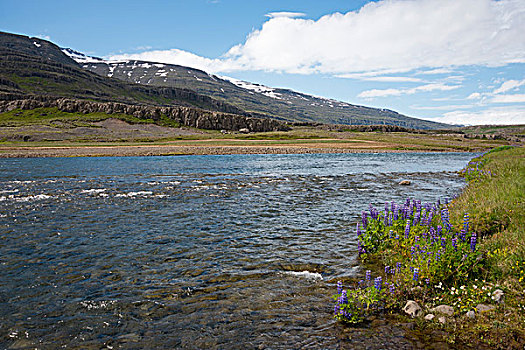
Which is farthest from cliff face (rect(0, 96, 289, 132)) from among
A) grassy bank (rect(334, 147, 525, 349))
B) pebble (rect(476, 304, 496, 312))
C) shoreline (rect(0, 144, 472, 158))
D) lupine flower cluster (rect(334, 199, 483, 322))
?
pebble (rect(476, 304, 496, 312))

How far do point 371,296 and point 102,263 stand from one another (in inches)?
349

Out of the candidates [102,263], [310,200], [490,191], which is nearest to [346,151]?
[310,200]

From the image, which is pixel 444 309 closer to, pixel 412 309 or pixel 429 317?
pixel 429 317

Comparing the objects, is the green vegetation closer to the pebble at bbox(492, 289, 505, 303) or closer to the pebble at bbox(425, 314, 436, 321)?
the pebble at bbox(425, 314, 436, 321)

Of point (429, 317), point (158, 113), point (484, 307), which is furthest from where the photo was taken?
point (158, 113)

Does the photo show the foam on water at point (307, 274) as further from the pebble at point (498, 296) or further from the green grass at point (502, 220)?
the green grass at point (502, 220)

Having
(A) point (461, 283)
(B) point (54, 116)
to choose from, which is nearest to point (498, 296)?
(A) point (461, 283)

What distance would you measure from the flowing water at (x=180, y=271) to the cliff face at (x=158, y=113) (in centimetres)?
14485

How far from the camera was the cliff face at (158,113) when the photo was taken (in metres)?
162

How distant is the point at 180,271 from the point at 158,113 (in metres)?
171

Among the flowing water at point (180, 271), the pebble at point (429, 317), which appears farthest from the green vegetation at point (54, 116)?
the pebble at point (429, 317)

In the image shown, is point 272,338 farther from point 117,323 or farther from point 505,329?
point 505,329

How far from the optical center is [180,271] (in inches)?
418

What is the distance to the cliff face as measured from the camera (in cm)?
16188
